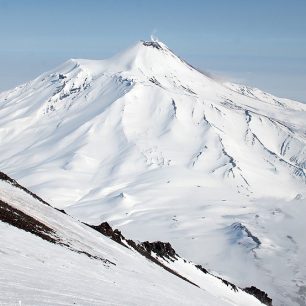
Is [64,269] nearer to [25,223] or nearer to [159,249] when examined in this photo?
[25,223]

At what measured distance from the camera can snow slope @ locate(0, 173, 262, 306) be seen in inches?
718

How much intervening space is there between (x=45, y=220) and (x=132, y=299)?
17456mm

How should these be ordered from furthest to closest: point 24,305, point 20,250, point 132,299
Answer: point 20,250, point 132,299, point 24,305

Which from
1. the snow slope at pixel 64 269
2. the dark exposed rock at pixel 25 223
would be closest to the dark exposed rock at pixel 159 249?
the snow slope at pixel 64 269

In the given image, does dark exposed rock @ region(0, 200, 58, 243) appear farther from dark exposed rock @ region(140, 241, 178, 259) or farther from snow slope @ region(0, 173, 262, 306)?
dark exposed rock @ region(140, 241, 178, 259)

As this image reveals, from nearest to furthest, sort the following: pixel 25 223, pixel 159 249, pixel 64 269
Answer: pixel 64 269, pixel 25 223, pixel 159 249

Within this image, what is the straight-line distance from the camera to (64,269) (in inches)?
958

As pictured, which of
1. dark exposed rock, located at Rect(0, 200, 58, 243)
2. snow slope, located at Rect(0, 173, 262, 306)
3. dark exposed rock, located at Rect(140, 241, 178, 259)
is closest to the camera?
snow slope, located at Rect(0, 173, 262, 306)

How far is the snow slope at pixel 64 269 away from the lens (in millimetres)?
18234

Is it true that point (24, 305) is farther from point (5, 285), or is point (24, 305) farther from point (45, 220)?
point (45, 220)

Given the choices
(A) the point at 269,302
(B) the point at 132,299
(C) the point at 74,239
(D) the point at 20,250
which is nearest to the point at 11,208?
(C) the point at 74,239

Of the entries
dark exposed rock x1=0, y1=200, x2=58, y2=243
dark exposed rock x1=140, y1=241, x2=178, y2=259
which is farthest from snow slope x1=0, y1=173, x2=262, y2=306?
dark exposed rock x1=140, y1=241, x2=178, y2=259

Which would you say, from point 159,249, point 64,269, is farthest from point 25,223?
point 159,249

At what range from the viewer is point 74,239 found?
36781 millimetres
